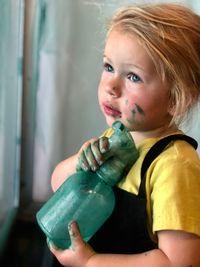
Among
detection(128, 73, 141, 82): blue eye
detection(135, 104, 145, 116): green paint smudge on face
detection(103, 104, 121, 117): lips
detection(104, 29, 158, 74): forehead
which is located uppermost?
detection(104, 29, 158, 74): forehead

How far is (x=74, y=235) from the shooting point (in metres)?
0.74

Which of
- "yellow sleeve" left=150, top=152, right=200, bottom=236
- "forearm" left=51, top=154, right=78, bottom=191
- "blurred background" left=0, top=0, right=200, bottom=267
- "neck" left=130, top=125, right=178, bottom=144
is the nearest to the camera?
"yellow sleeve" left=150, top=152, right=200, bottom=236

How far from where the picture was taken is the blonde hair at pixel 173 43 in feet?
2.38

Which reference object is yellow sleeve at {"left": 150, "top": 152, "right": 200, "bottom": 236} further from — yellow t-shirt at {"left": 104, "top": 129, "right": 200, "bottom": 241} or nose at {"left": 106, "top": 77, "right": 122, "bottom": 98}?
nose at {"left": 106, "top": 77, "right": 122, "bottom": 98}

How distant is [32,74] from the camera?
146cm

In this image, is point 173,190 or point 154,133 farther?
point 154,133

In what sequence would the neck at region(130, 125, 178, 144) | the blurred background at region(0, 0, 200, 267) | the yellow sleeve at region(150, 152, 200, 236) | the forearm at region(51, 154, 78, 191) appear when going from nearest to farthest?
the yellow sleeve at region(150, 152, 200, 236), the neck at region(130, 125, 178, 144), the forearm at region(51, 154, 78, 191), the blurred background at region(0, 0, 200, 267)

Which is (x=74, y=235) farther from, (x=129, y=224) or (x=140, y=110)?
(x=140, y=110)

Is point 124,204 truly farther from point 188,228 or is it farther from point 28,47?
point 28,47

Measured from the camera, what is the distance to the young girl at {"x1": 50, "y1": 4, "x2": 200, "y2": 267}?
69 centimetres

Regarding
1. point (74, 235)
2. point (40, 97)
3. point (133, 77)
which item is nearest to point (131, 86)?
point (133, 77)

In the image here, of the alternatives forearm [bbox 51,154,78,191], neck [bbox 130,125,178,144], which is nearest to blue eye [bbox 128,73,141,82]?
neck [bbox 130,125,178,144]

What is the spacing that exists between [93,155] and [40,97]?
2.42ft

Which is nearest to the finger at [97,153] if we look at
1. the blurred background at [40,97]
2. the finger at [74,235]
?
the finger at [74,235]
